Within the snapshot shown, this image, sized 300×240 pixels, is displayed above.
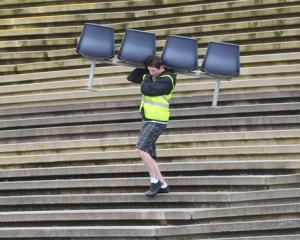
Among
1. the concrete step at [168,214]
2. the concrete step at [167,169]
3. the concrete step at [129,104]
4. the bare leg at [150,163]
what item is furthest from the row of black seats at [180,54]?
the concrete step at [168,214]

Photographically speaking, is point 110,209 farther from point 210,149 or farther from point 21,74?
point 21,74

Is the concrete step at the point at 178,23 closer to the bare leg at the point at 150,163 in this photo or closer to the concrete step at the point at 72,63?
the concrete step at the point at 72,63

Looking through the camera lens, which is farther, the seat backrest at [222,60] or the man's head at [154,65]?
the seat backrest at [222,60]

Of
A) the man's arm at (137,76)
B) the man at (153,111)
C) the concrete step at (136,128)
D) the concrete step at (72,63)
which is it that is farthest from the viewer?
the concrete step at (72,63)

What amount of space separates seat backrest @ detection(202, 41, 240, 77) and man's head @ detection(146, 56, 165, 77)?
93.8 inches

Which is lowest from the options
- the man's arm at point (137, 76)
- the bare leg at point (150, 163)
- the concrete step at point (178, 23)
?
the bare leg at point (150, 163)

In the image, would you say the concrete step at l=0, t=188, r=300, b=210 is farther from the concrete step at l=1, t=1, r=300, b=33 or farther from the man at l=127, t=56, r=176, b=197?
the concrete step at l=1, t=1, r=300, b=33

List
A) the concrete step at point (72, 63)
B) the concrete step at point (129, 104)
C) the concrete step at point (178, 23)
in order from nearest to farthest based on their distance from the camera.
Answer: the concrete step at point (129, 104), the concrete step at point (72, 63), the concrete step at point (178, 23)

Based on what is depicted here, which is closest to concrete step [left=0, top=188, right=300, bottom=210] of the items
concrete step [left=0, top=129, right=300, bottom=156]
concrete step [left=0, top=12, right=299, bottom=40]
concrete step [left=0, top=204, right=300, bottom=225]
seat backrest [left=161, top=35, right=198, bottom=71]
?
concrete step [left=0, top=204, right=300, bottom=225]

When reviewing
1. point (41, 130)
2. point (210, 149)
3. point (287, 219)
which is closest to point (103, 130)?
point (41, 130)

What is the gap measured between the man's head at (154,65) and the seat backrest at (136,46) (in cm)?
248

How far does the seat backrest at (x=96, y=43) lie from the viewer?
11.6 m

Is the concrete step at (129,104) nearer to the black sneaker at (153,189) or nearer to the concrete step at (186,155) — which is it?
the concrete step at (186,155)

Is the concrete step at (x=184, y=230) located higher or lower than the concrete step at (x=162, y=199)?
lower
